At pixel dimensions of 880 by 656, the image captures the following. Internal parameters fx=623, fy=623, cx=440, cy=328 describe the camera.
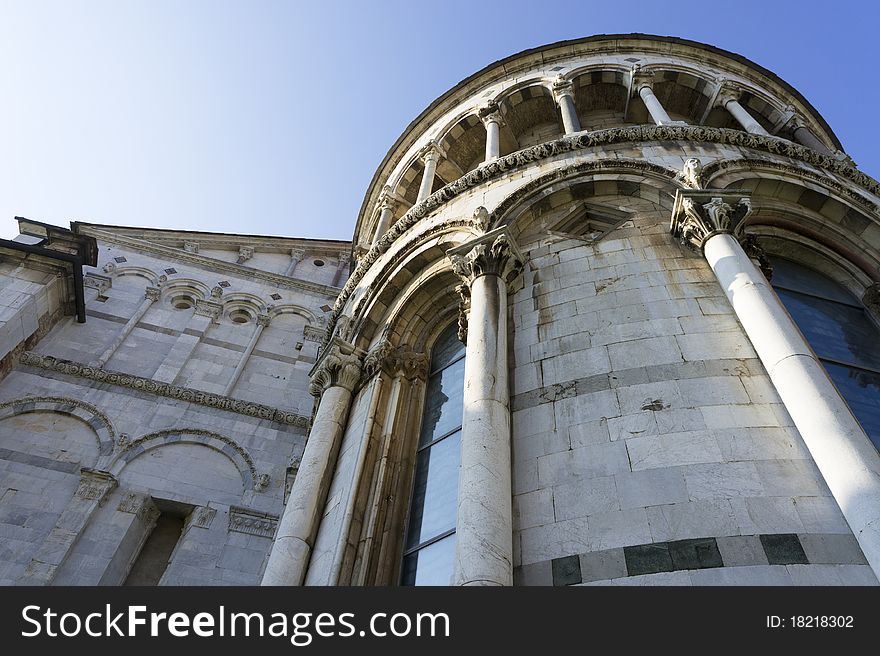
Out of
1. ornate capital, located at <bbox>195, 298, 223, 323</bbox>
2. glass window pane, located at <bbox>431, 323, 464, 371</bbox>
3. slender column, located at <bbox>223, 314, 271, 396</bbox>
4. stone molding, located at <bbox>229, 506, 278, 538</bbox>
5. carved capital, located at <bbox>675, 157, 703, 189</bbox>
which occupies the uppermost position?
ornate capital, located at <bbox>195, 298, 223, 323</bbox>

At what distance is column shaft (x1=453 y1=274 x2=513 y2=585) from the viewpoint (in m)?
5.05

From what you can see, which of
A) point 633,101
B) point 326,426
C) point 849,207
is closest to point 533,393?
point 326,426

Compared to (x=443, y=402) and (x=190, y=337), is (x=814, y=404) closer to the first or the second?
(x=443, y=402)

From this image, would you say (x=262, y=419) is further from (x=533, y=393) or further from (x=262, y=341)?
(x=533, y=393)

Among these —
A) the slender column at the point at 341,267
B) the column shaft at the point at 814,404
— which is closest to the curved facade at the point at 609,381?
the column shaft at the point at 814,404

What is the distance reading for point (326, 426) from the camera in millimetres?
8688

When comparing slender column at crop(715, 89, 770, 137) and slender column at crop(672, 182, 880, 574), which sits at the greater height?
slender column at crop(715, 89, 770, 137)

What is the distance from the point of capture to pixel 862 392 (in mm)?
7590

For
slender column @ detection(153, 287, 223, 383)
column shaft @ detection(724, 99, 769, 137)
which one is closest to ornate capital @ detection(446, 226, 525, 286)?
column shaft @ detection(724, 99, 769, 137)

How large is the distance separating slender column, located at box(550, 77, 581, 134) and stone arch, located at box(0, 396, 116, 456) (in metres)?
11.0

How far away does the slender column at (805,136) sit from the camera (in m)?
13.0

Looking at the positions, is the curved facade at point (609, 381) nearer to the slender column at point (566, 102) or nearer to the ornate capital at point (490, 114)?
the slender column at point (566, 102)

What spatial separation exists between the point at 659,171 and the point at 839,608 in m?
7.26

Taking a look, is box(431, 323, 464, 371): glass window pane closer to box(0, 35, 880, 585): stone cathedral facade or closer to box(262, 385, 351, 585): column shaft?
box(0, 35, 880, 585): stone cathedral facade
